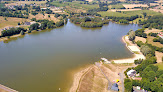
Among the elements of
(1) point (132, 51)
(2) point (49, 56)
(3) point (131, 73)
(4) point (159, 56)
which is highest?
(2) point (49, 56)

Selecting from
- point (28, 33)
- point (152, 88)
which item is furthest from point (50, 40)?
point (152, 88)

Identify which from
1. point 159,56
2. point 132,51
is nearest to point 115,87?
point 132,51

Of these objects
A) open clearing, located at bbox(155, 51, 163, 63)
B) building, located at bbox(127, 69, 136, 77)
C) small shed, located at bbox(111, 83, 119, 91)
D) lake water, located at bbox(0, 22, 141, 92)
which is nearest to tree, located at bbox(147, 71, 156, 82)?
building, located at bbox(127, 69, 136, 77)

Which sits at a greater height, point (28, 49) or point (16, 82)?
point (28, 49)

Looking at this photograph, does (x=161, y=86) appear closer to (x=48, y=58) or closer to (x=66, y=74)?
(x=66, y=74)

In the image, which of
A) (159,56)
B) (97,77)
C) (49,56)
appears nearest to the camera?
(97,77)

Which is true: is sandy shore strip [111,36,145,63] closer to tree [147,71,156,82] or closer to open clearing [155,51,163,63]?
open clearing [155,51,163,63]

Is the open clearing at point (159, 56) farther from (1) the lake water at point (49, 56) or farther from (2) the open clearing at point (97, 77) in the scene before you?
(2) the open clearing at point (97, 77)

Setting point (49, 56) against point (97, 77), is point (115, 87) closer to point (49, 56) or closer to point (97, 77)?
point (97, 77)
